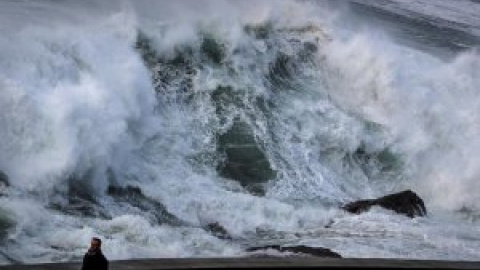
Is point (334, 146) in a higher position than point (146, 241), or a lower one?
higher

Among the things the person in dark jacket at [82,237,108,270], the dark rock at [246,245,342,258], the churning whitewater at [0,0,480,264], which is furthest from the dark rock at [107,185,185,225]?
the person in dark jacket at [82,237,108,270]

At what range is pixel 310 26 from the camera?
18.5 m

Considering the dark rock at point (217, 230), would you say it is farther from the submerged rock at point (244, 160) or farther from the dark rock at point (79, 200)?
the submerged rock at point (244, 160)

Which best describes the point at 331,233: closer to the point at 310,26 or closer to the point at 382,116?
the point at 382,116

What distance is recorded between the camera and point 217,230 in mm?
10883

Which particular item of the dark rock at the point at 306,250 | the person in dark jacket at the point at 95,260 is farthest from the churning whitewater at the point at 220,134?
the person in dark jacket at the point at 95,260

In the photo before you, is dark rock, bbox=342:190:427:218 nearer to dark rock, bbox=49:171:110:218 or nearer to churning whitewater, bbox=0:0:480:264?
churning whitewater, bbox=0:0:480:264

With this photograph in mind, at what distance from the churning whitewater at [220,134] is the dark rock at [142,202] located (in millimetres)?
31

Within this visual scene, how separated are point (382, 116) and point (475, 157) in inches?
79.0

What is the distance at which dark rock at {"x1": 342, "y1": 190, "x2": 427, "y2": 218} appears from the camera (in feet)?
41.3

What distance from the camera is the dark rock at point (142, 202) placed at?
10.9m

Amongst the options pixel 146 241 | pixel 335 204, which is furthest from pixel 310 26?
pixel 146 241

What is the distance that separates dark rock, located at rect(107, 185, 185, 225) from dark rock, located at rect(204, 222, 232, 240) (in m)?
0.36

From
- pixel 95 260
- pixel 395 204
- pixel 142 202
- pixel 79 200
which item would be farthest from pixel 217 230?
pixel 95 260
